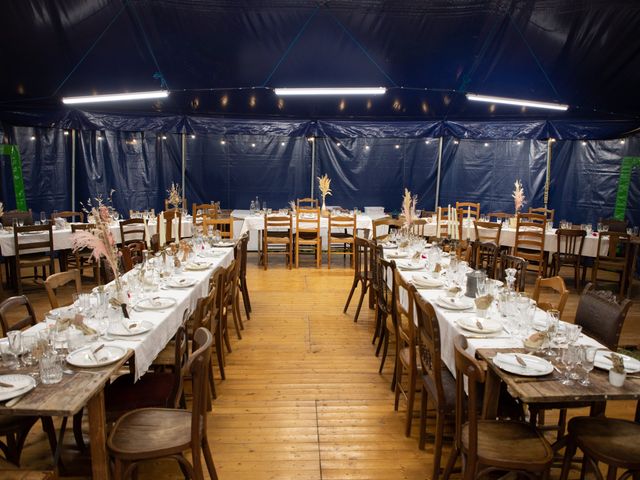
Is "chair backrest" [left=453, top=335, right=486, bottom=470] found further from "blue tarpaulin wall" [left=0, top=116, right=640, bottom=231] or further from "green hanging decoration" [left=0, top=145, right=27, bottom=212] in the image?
"green hanging decoration" [left=0, top=145, right=27, bottom=212]

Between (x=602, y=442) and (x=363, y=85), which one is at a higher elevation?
(x=363, y=85)

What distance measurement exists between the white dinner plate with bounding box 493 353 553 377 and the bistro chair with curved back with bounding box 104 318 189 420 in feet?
5.33

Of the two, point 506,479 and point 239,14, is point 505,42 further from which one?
point 506,479

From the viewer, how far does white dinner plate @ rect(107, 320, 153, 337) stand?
8.51 feet

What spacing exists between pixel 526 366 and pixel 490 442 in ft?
1.30

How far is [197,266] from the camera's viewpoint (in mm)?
4438

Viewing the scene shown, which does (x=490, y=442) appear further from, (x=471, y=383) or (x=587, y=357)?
(x=587, y=357)

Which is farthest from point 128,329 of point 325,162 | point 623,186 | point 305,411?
point 623,186

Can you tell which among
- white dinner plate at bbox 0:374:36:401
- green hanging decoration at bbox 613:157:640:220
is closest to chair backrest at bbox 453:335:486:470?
white dinner plate at bbox 0:374:36:401

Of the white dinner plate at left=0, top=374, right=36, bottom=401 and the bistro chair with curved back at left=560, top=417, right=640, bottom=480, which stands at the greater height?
the white dinner plate at left=0, top=374, right=36, bottom=401

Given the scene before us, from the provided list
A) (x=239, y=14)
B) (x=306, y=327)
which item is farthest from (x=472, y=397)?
(x=239, y=14)

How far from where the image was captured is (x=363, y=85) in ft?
26.9

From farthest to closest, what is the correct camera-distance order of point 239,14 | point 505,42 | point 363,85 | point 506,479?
point 363,85 < point 505,42 < point 239,14 < point 506,479

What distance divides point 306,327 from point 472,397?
320 cm
